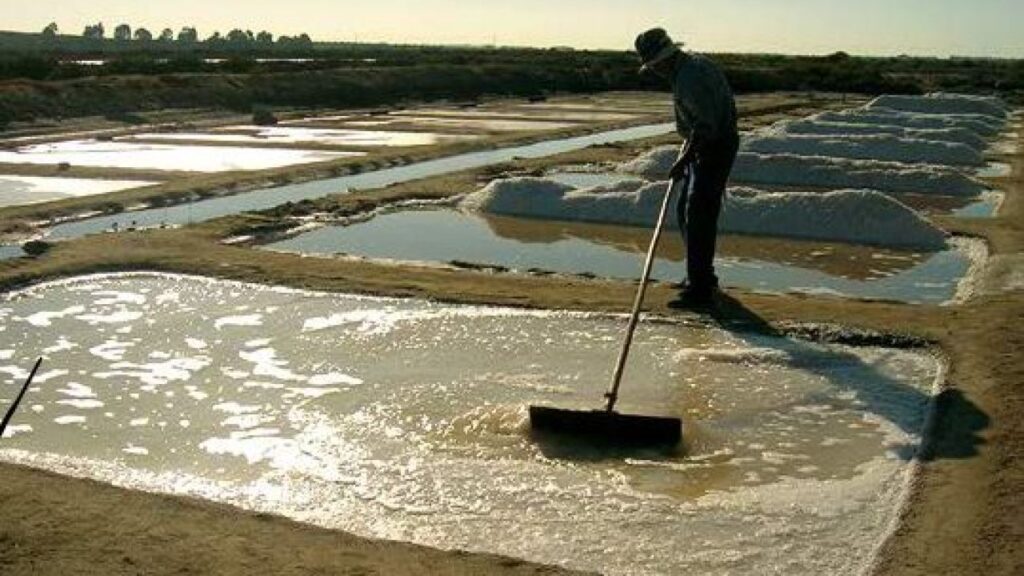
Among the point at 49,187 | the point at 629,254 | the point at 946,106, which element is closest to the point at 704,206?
the point at 629,254

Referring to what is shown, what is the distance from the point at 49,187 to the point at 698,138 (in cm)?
862

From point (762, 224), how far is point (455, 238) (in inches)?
104

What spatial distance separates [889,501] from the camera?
146 inches

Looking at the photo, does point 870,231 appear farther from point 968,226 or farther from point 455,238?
point 455,238

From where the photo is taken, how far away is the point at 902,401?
479 centimetres

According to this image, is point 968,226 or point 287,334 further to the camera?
point 968,226

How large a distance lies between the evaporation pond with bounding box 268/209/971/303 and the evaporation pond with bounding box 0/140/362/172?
5.57 metres

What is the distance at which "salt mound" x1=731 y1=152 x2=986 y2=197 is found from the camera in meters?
13.0

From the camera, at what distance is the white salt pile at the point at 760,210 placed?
9258 millimetres

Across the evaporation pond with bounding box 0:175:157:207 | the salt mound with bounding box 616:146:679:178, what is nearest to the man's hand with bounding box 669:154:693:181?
the evaporation pond with bounding box 0:175:157:207

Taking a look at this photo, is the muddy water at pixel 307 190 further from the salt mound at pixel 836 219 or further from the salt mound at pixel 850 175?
the salt mound at pixel 836 219

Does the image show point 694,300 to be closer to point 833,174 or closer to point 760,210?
point 760,210

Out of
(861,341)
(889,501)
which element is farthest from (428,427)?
(861,341)

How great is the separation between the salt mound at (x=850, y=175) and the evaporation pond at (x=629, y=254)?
4.33 m
